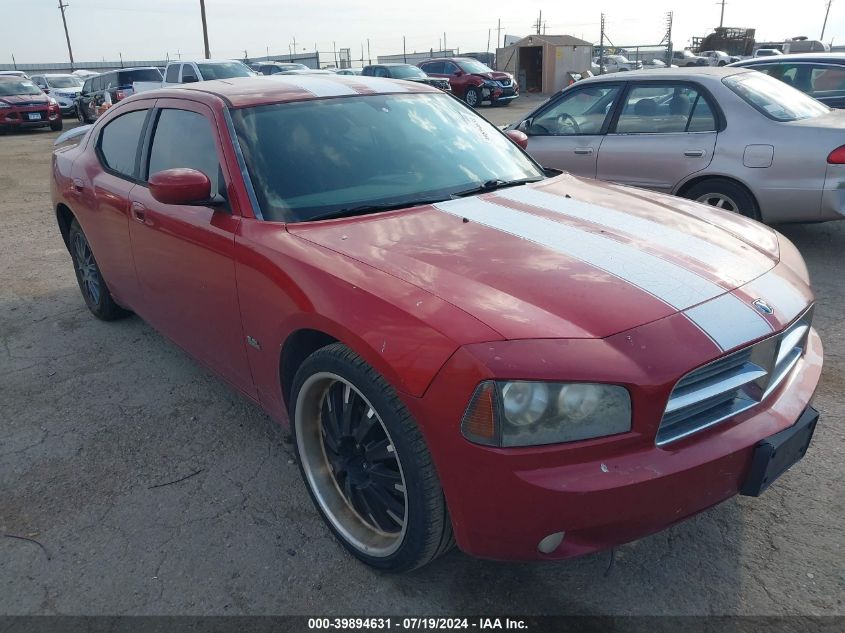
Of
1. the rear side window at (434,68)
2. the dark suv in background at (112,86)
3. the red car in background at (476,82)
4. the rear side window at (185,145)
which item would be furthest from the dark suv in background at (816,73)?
the rear side window at (434,68)

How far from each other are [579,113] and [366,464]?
512 centimetres

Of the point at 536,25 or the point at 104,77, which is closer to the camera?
the point at 104,77

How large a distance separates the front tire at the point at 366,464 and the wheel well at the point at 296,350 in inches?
4.3

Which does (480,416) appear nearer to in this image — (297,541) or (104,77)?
(297,541)

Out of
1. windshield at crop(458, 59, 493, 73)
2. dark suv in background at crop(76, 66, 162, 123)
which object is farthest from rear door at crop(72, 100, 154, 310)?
windshield at crop(458, 59, 493, 73)

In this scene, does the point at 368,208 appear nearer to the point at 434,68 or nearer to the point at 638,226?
the point at 638,226

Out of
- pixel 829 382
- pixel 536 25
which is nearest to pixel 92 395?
pixel 829 382

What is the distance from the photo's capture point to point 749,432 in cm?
204

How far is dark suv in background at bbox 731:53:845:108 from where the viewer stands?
7770 millimetres

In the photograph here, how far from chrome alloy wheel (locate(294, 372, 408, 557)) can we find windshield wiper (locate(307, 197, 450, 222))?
0.71 metres

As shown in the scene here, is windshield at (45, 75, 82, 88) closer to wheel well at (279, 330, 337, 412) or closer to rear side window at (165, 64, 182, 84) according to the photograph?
rear side window at (165, 64, 182, 84)

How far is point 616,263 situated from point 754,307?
450 millimetres

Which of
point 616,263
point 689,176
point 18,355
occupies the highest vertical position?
point 616,263

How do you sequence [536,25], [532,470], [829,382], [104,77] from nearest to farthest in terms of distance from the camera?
[532,470]
[829,382]
[104,77]
[536,25]
